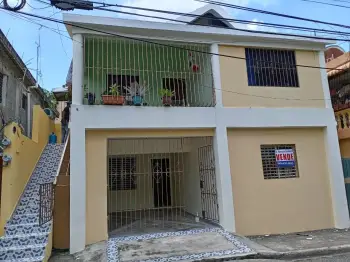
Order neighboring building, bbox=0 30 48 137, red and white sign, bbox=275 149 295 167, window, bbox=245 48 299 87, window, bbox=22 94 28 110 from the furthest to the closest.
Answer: window, bbox=22 94 28 110, neighboring building, bbox=0 30 48 137, window, bbox=245 48 299 87, red and white sign, bbox=275 149 295 167

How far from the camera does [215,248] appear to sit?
20.1 ft

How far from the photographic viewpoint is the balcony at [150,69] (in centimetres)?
849

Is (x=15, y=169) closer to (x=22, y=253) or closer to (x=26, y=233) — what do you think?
(x=26, y=233)

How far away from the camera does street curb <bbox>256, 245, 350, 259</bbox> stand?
229 inches

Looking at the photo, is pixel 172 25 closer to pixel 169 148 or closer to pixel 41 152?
pixel 169 148

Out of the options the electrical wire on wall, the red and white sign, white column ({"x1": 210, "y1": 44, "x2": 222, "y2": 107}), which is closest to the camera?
the electrical wire on wall

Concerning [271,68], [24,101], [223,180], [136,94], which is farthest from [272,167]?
[24,101]

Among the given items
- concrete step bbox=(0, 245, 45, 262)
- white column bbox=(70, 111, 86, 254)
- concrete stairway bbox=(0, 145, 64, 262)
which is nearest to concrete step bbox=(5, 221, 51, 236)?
concrete stairway bbox=(0, 145, 64, 262)

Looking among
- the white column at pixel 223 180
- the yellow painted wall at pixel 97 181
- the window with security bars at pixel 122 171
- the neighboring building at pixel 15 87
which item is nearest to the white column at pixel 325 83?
the white column at pixel 223 180

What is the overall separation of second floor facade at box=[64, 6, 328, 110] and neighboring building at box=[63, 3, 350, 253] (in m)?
0.03

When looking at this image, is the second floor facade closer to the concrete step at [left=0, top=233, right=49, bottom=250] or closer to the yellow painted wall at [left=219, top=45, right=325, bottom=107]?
the yellow painted wall at [left=219, top=45, right=325, bottom=107]

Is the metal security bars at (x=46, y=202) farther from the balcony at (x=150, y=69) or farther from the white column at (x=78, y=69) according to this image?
the balcony at (x=150, y=69)

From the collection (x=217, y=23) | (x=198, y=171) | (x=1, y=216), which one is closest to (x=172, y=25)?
(x=217, y=23)

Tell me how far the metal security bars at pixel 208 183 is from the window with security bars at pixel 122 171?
3.28 meters
